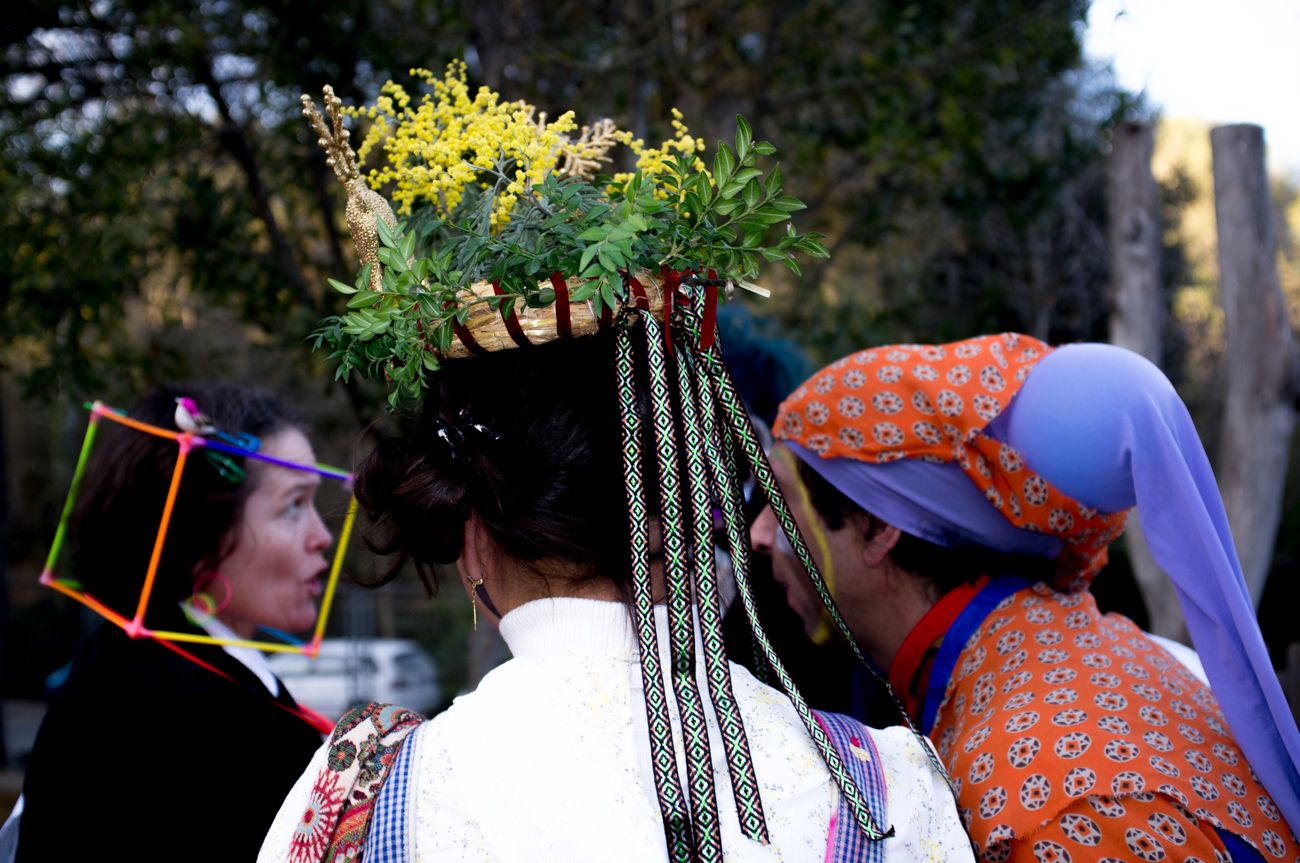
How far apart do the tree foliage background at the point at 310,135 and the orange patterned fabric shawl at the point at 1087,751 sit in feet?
5.91

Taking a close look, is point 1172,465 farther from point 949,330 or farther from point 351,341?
point 949,330

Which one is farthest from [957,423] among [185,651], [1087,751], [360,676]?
[360,676]

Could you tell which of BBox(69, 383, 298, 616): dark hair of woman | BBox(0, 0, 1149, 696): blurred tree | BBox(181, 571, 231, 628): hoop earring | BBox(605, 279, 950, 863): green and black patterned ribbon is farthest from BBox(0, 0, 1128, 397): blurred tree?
BBox(605, 279, 950, 863): green and black patterned ribbon

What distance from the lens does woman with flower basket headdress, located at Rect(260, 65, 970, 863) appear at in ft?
3.86

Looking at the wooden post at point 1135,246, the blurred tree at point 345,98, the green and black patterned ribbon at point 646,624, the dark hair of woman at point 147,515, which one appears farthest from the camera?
the wooden post at point 1135,246

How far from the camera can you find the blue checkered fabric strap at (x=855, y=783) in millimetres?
1220

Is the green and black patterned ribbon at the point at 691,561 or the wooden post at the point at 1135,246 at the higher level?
the wooden post at the point at 1135,246

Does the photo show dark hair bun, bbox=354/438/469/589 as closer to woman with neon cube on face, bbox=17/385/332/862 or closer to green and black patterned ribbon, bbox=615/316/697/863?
green and black patterned ribbon, bbox=615/316/697/863

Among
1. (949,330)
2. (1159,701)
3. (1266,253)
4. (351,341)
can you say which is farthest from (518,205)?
(949,330)

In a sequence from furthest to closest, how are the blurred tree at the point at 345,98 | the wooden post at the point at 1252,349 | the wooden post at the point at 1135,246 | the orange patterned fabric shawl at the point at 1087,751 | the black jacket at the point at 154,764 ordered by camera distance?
the wooden post at the point at 1135,246, the wooden post at the point at 1252,349, the blurred tree at the point at 345,98, the black jacket at the point at 154,764, the orange patterned fabric shawl at the point at 1087,751

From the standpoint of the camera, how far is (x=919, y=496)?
1.85m

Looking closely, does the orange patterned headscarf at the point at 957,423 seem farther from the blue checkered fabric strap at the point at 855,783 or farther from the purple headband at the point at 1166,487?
Result: the blue checkered fabric strap at the point at 855,783

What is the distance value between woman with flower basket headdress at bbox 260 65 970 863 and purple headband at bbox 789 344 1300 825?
19.6 inches

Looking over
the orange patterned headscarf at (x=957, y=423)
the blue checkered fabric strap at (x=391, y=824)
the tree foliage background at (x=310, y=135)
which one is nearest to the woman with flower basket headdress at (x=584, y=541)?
the blue checkered fabric strap at (x=391, y=824)
